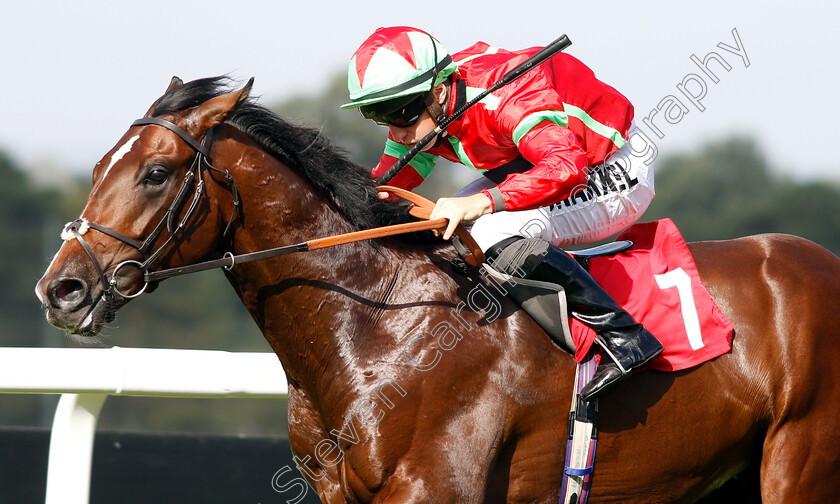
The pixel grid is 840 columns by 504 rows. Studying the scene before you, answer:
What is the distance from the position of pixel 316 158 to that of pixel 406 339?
72 cm

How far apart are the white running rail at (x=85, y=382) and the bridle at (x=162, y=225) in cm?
77

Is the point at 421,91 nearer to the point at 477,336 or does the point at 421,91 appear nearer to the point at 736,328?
the point at 477,336

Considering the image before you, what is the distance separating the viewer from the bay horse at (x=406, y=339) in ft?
9.11

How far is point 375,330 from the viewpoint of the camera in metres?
2.99

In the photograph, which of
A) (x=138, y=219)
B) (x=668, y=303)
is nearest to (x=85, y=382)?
(x=138, y=219)

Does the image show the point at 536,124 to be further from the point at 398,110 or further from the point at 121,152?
the point at 121,152

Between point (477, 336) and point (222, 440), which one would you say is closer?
point (477, 336)

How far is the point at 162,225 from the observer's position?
2.79 metres

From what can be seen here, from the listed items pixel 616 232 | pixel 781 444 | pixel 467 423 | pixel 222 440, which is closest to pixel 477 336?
pixel 467 423

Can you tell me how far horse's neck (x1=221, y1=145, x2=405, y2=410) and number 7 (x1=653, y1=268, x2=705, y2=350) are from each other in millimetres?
1013

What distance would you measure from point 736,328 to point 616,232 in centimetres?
57

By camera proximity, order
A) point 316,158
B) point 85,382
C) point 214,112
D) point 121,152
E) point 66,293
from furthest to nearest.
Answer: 1. point 85,382
2. point 316,158
3. point 214,112
4. point 121,152
5. point 66,293

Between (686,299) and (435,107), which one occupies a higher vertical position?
(435,107)

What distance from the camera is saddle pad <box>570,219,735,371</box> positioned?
3.09m
